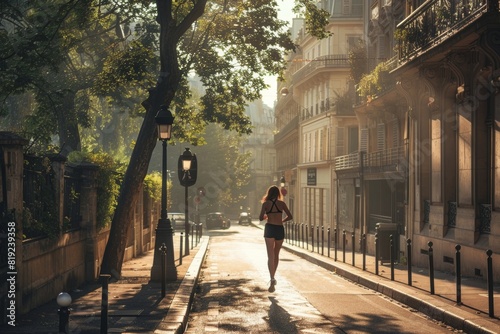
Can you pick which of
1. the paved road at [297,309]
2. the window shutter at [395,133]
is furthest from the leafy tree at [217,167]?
the paved road at [297,309]

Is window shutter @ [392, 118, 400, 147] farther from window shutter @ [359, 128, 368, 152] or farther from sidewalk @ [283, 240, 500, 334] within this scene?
sidewalk @ [283, 240, 500, 334]

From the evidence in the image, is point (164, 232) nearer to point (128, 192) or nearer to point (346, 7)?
point (128, 192)

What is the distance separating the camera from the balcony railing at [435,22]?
17.0m

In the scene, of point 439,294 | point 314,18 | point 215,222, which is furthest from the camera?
point 215,222

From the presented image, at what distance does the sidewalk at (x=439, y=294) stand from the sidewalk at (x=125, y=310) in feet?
12.1

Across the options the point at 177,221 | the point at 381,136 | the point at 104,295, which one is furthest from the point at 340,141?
the point at 104,295

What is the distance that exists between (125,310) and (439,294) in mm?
5517

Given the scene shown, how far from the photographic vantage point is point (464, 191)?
1984cm

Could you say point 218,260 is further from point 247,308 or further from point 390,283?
point 247,308

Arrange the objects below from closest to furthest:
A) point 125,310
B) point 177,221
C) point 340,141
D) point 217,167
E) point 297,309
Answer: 1. point 125,310
2. point 297,309
3. point 340,141
4. point 177,221
5. point 217,167

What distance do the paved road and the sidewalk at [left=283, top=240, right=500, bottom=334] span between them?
0.62 feet

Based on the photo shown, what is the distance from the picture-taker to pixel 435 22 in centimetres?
1980

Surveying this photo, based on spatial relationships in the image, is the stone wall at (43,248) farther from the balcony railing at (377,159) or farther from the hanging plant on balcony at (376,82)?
the hanging plant on balcony at (376,82)

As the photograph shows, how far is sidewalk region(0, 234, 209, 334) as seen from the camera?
9.88m
